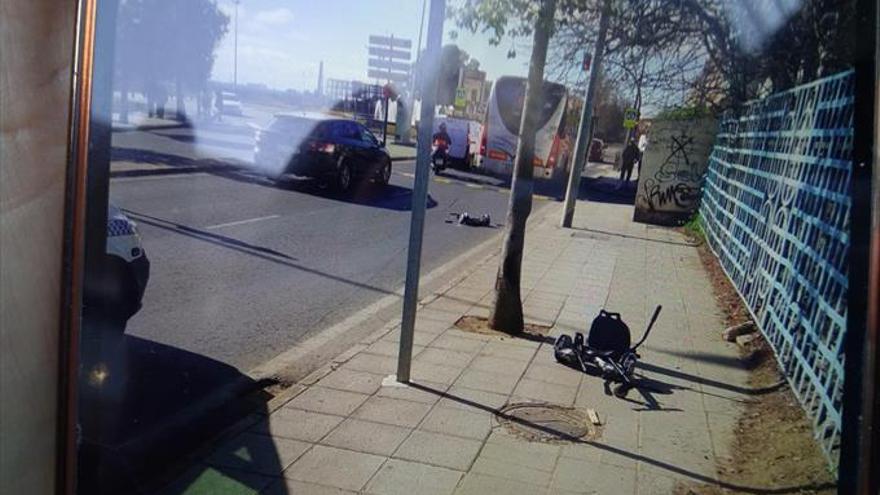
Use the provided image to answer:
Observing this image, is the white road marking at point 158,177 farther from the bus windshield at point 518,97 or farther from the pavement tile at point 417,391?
the bus windshield at point 518,97

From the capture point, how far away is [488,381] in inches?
175

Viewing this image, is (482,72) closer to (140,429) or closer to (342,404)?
(342,404)

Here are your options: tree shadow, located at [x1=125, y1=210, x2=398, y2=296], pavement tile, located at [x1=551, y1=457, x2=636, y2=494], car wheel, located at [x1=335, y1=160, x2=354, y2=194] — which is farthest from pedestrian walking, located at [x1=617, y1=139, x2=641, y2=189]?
pavement tile, located at [x1=551, y1=457, x2=636, y2=494]

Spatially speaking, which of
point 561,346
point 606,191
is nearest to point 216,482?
point 561,346

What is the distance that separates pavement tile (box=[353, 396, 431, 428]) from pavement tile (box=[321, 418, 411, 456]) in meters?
0.07

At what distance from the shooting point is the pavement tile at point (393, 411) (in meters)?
3.71

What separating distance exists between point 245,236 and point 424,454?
15.9 feet

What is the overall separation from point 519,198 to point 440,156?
13.2m

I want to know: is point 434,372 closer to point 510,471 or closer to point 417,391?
point 417,391

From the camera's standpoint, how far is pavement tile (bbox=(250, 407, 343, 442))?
137 inches

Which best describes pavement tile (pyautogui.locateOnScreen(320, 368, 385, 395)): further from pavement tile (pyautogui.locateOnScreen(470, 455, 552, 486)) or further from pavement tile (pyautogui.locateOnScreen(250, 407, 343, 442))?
pavement tile (pyautogui.locateOnScreen(470, 455, 552, 486))

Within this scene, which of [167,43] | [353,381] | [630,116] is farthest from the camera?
[630,116]

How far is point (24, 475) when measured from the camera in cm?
128

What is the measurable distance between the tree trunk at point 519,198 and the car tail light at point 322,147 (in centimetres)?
423
